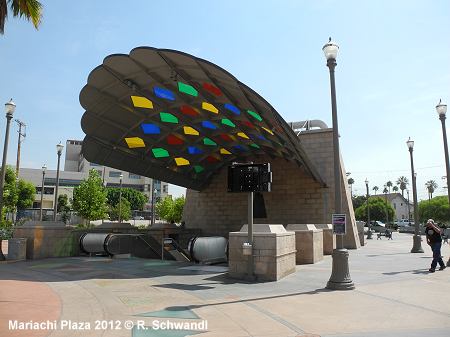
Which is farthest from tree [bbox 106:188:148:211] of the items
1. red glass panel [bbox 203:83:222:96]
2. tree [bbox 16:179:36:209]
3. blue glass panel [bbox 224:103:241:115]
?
red glass panel [bbox 203:83:222:96]

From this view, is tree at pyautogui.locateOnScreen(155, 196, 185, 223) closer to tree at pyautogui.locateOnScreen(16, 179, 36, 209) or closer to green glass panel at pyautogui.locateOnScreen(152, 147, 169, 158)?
tree at pyautogui.locateOnScreen(16, 179, 36, 209)

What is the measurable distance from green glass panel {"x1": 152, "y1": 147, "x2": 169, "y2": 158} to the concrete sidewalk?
14.6 metres

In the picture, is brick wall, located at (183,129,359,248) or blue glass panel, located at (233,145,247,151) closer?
brick wall, located at (183,129,359,248)

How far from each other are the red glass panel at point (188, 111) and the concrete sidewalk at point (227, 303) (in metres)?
10.8

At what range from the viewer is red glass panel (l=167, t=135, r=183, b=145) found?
2608cm

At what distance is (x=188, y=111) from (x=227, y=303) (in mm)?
15455

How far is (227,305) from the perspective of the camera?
320 inches

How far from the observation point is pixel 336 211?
10.8m

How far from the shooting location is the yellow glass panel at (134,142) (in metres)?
24.5

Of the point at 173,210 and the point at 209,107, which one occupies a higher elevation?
the point at 209,107

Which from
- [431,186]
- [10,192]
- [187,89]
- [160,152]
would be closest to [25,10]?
[187,89]

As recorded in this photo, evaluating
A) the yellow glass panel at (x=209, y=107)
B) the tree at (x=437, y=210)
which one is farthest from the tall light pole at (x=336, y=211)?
the tree at (x=437, y=210)

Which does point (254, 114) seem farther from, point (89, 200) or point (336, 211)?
point (89, 200)

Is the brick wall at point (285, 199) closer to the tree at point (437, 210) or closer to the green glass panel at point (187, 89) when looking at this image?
the green glass panel at point (187, 89)
